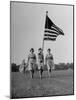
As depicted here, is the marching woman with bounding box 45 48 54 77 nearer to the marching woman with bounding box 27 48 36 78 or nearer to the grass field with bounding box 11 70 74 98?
the grass field with bounding box 11 70 74 98

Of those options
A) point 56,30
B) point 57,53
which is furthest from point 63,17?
point 57,53

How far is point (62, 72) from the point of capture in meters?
5.18

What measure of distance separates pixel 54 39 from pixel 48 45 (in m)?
0.15

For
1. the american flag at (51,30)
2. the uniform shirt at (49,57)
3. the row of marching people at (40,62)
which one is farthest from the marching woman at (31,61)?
the american flag at (51,30)

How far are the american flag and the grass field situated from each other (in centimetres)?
57

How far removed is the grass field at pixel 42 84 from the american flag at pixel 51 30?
0.57m

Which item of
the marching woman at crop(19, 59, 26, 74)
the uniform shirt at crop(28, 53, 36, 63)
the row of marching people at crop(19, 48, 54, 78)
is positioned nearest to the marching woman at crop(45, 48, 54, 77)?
the row of marching people at crop(19, 48, 54, 78)

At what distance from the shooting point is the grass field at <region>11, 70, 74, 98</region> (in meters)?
4.89

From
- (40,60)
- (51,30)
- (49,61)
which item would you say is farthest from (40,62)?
(51,30)

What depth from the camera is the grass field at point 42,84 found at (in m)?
4.89

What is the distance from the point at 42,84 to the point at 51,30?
2.90ft

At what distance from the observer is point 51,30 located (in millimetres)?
5141

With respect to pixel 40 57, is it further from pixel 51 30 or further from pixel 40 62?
pixel 51 30

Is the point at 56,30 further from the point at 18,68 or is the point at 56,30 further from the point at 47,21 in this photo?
the point at 18,68
